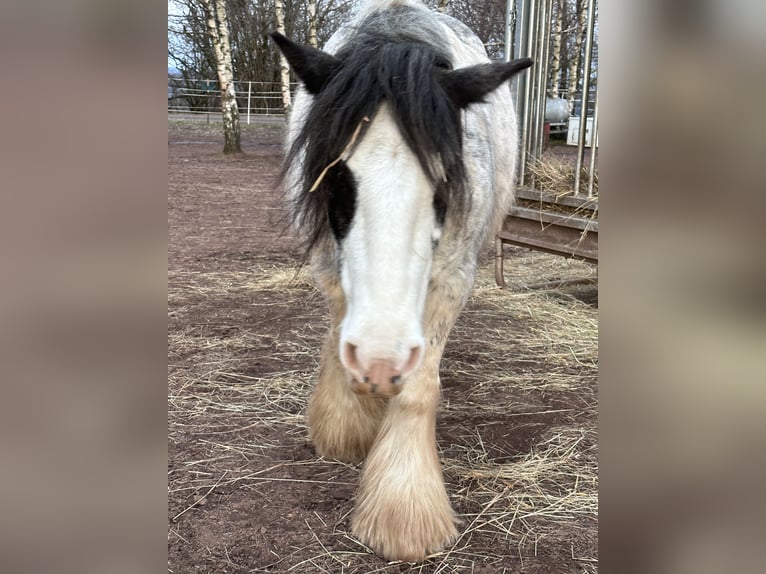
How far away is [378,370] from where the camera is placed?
1.73 meters

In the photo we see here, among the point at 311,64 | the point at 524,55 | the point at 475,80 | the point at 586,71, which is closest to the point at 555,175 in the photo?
the point at 524,55

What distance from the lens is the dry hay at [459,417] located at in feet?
7.61

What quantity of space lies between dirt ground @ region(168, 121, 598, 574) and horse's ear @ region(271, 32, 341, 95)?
107 cm

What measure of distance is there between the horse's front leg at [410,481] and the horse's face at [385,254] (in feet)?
1.80

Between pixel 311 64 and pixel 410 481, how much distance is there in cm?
171

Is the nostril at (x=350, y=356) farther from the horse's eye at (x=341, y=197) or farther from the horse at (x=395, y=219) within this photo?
the horse's eye at (x=341, y=197)

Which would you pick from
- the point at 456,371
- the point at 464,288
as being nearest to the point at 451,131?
the point at 464,288

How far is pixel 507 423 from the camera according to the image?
324 centimetres

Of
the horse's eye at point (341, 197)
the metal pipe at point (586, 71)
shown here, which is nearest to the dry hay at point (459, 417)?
the horse's eye at point (341, 197)

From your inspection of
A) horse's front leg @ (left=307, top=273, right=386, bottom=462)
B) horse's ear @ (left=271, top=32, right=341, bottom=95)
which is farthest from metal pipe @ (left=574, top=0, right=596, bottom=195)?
horse's front leg @ (left=307, top=273, right=386, bottom=462)
